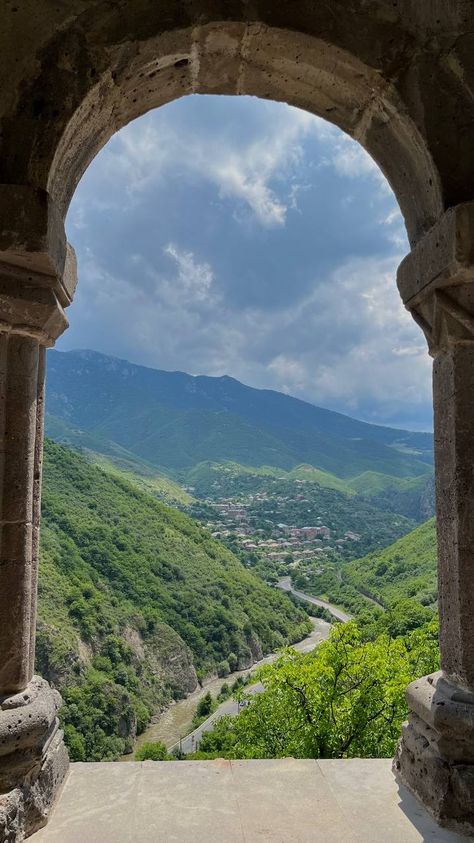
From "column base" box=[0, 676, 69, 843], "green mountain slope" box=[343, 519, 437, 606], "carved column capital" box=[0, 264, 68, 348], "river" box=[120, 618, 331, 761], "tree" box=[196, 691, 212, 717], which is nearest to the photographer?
"column base" box=[0, 676, 69, 843]

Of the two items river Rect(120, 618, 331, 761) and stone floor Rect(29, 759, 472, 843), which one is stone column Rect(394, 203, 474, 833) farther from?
river Rect(120, 618, 331, 761)

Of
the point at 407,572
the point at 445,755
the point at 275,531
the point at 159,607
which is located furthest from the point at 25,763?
the point at 275,531

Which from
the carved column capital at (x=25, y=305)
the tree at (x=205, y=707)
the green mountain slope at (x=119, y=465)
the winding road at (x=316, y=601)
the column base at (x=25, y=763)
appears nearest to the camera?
the column base at (x=25, y=763)

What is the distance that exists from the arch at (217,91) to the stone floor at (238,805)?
3.02 metres

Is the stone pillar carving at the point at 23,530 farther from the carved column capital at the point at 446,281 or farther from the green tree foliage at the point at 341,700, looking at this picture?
the green tree foliage at the point at 341,700

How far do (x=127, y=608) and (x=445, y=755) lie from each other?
5153 centimetres

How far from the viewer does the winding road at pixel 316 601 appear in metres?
66.3

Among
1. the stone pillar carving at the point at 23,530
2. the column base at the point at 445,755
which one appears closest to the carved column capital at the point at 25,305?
the stone pillar carving at the point at 23,530

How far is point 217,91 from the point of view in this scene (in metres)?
3.60

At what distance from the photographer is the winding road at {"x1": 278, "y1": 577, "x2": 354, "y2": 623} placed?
66300 millimetres

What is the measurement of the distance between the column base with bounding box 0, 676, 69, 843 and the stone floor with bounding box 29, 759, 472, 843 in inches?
4.1

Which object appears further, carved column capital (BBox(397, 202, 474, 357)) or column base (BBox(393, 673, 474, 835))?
carved column capital (BBox(397, 202, 474, 357))

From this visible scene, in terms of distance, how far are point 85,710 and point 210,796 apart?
138 ft

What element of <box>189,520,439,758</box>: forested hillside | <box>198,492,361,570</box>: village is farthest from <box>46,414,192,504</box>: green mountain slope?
<box>189,520,439,758</box>: forested hillside
